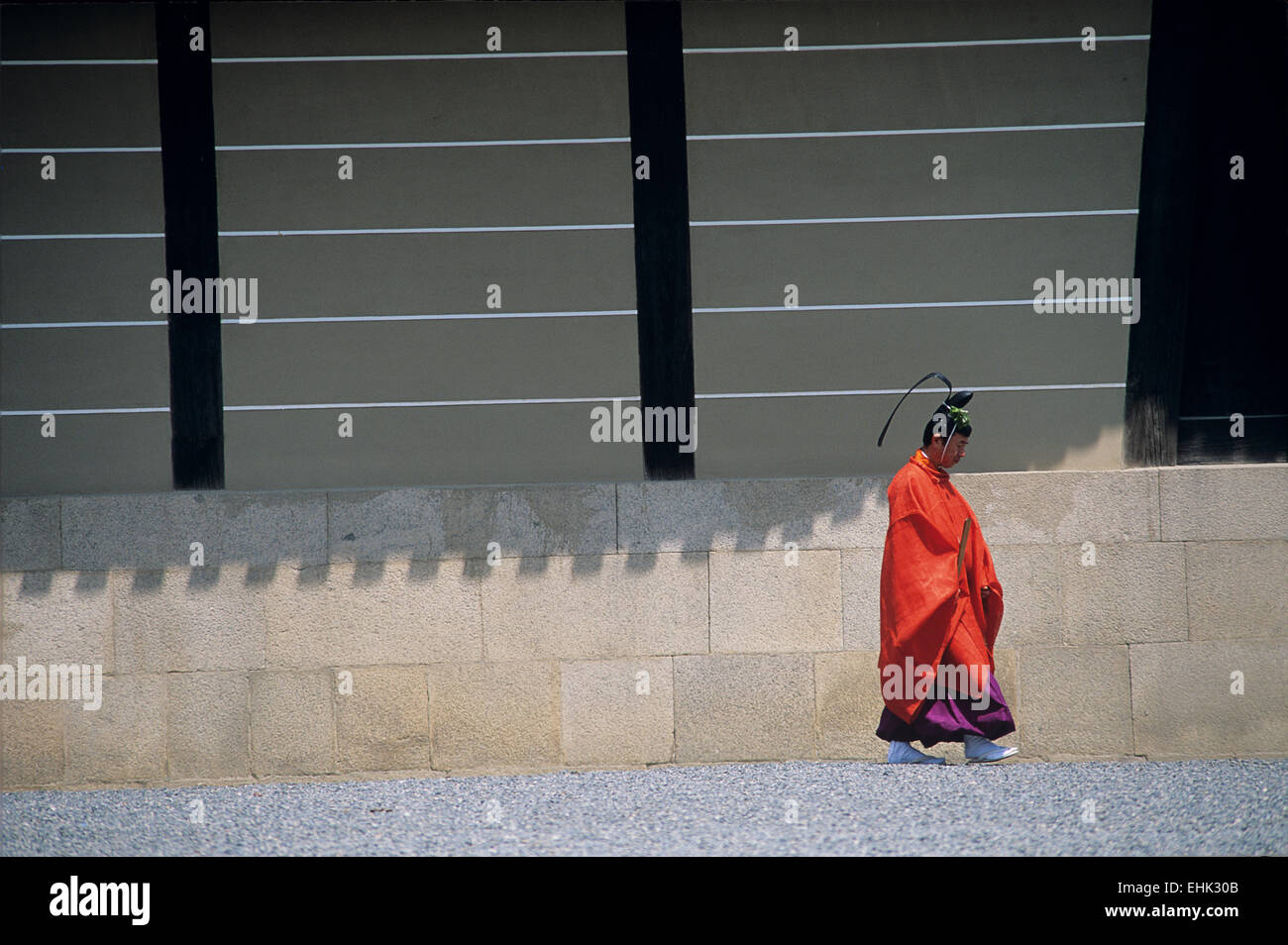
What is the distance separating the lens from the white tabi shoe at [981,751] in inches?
245

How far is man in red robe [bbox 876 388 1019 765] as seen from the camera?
6.04 m

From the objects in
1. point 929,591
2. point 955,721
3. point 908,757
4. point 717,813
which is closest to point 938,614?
Result: point 929,591

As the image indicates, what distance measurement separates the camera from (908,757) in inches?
245

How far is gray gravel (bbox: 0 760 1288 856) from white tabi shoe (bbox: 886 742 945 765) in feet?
0.28

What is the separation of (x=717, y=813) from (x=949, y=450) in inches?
94.2

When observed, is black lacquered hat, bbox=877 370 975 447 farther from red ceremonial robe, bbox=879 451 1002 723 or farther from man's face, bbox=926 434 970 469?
red ceremonial robe, bbox=879 451 1002 723

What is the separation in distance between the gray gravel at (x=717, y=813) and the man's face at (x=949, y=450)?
1.72 meters

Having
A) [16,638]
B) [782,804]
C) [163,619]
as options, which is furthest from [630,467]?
[16,638]

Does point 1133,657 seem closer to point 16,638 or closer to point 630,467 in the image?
point 630,467

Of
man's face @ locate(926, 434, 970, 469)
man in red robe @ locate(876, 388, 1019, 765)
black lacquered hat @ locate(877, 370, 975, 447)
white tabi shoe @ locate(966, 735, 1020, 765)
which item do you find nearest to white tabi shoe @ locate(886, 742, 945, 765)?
man in red robe @ locate(876, 388, 1019, 765)

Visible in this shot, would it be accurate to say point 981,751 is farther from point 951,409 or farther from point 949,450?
point 951,409

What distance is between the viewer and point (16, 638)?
623 cm

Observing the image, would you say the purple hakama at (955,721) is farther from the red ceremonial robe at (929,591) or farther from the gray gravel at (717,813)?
the gray gravel at (717,813)

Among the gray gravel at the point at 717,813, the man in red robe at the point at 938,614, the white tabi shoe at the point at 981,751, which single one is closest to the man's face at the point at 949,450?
the man in red robe at the point at 938,614
